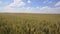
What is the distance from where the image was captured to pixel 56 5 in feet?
6.98

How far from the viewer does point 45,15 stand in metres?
2.12

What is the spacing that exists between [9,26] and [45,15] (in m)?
0.54

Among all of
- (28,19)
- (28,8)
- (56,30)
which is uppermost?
(28,8)

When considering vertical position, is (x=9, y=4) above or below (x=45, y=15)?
above

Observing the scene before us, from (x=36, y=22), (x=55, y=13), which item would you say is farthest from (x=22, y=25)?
(x=55, y=13)

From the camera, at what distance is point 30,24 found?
2.11 metres

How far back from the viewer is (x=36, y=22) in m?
2.11

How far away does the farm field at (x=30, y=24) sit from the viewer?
208 centimetres

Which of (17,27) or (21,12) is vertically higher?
(21,12)

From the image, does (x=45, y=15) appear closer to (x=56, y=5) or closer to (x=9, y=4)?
(x=56, y=5)

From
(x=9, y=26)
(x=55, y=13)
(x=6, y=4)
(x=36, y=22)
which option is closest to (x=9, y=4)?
(x=6, y=4)

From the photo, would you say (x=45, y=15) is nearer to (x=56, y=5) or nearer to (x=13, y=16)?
(x=56, y=5)

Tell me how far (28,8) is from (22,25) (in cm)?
26

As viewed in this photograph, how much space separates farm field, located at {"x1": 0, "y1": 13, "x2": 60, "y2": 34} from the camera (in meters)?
2.08
